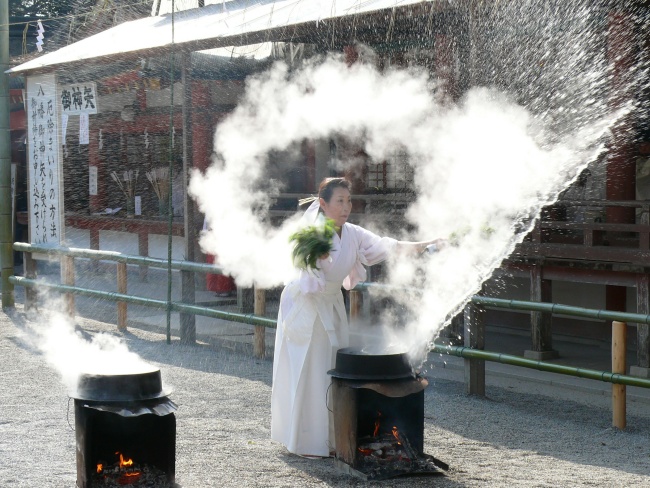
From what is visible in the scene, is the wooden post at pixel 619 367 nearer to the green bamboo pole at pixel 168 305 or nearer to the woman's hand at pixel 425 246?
the woman's hand at pixel 425 246

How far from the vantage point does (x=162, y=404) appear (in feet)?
14.8

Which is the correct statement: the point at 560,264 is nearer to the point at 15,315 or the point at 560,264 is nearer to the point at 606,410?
the point at 606,410

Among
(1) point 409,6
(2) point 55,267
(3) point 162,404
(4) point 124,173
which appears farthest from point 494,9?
(2) point 55,267

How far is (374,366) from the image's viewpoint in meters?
4.99

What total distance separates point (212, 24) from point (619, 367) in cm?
635

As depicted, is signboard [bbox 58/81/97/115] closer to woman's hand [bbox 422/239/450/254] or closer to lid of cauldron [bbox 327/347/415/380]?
woman's hand [bbox 422/239/450/254]

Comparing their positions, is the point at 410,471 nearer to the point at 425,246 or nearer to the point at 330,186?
the point at 425,246

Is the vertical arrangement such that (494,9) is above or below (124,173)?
above

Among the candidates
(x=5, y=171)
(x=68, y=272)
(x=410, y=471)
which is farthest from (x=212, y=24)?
(x=410, y=471)

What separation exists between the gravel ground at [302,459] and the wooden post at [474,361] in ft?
0.37

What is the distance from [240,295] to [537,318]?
11.4ft

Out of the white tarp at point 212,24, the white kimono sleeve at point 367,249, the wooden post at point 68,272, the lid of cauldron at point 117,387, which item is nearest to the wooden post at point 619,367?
the white kimono sleeve at point 367,249

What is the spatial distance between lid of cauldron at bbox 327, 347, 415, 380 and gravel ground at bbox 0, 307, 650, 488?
1.90ft

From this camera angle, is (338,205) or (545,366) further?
(545,366)
